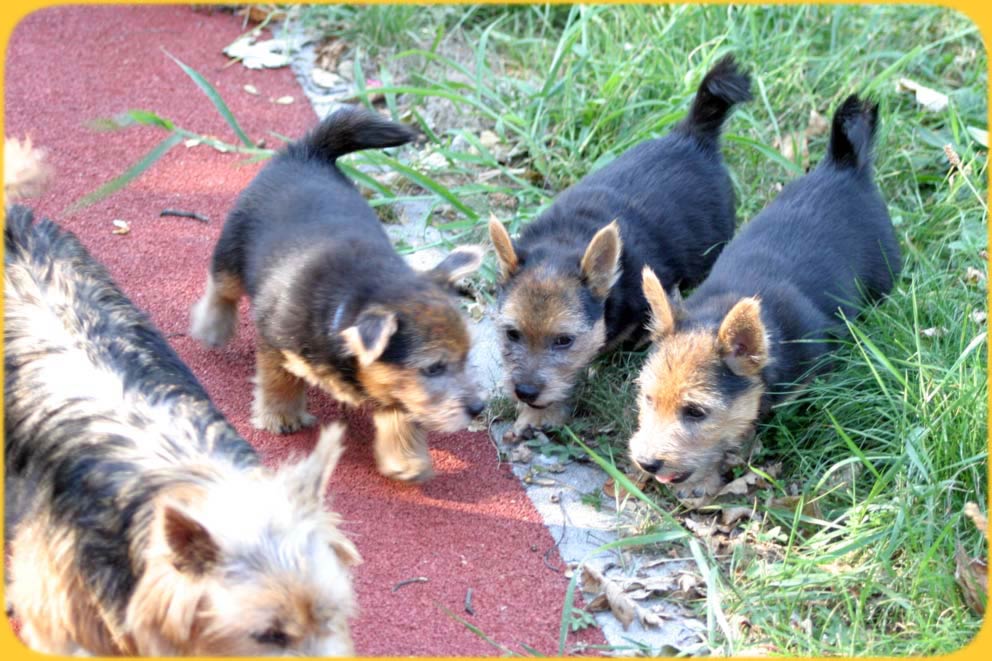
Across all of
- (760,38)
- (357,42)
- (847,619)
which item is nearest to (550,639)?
(847,619)

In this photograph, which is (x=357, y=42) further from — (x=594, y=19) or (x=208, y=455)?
(x=208, y=455)

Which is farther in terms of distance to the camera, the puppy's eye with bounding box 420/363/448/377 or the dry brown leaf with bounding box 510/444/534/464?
the dry brown leaf with bounding box 510/444/534/464

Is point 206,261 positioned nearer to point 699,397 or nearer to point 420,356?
point 420,356

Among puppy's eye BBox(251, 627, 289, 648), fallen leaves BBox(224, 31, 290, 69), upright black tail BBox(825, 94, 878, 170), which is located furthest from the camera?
fallen leaves BBox(224, 31, 290, 69)

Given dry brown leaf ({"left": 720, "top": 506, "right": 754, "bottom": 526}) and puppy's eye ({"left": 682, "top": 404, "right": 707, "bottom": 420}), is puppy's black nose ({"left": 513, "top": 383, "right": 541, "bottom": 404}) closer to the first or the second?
puppy's eye ({"left": 682, "top": 404, "right": 707, "bottom": 420})

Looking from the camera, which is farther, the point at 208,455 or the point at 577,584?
the point at 577,584

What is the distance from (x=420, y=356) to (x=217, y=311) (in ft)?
4.71

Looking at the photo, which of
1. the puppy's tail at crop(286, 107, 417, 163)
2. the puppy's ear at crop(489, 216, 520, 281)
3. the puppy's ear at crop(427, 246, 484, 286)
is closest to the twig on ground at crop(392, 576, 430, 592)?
the puppy's ear at crop(427, 246, 484, 286)

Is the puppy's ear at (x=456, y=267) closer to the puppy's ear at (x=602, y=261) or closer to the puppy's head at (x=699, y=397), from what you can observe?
the puppy's ear at (x=602, y=261)

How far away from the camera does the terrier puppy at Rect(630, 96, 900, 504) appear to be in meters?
5.10

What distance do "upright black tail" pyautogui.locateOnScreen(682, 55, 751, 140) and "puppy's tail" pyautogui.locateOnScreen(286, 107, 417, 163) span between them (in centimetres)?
176

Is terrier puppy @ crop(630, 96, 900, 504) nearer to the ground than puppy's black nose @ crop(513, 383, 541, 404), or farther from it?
farther from it

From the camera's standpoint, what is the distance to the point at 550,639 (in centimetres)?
451

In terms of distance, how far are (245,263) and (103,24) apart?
4.29m
